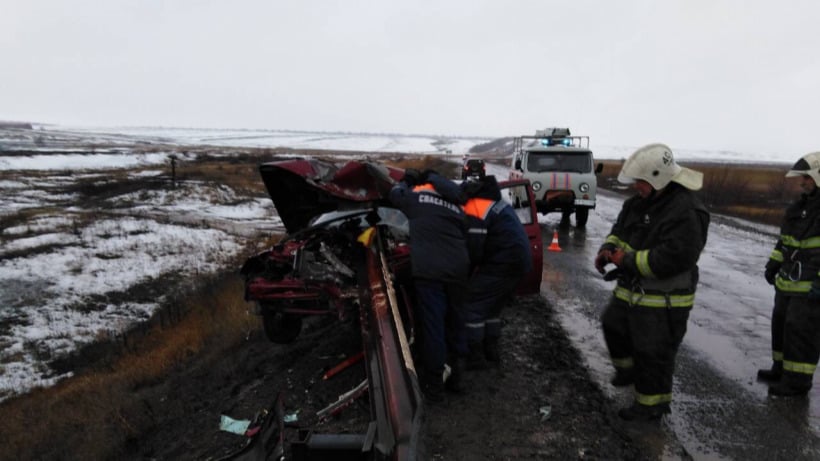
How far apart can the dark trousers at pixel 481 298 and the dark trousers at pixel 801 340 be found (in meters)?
2.17

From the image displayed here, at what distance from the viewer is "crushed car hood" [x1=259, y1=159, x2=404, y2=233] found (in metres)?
5.06

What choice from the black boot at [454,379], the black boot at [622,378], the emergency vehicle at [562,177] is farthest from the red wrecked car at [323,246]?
the emergency vehicle at [562,177]

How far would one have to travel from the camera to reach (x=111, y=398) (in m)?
5.88

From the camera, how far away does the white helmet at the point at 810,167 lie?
3.96m

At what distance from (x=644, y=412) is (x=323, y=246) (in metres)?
3.35

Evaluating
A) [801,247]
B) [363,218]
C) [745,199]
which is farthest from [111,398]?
[745,199]

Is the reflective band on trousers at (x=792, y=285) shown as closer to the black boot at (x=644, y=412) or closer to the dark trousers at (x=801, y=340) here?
the dark trousers at (x=801, y=340)

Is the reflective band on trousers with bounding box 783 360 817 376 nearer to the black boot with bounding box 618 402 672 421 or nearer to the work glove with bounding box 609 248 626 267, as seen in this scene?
the black boot with bounding box 618 402 672 421

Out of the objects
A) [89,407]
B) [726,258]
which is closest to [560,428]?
[89,407]

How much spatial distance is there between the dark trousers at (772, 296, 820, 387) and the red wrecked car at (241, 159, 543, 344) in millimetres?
2480

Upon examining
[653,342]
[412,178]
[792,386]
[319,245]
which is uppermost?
[412,178]

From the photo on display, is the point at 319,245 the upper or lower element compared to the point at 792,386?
upper

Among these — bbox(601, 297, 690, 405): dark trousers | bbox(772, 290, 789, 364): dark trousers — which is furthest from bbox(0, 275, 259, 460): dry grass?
bbox(772, 290, 789, 364): dark trousers

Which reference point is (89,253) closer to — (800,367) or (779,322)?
(779,322)
